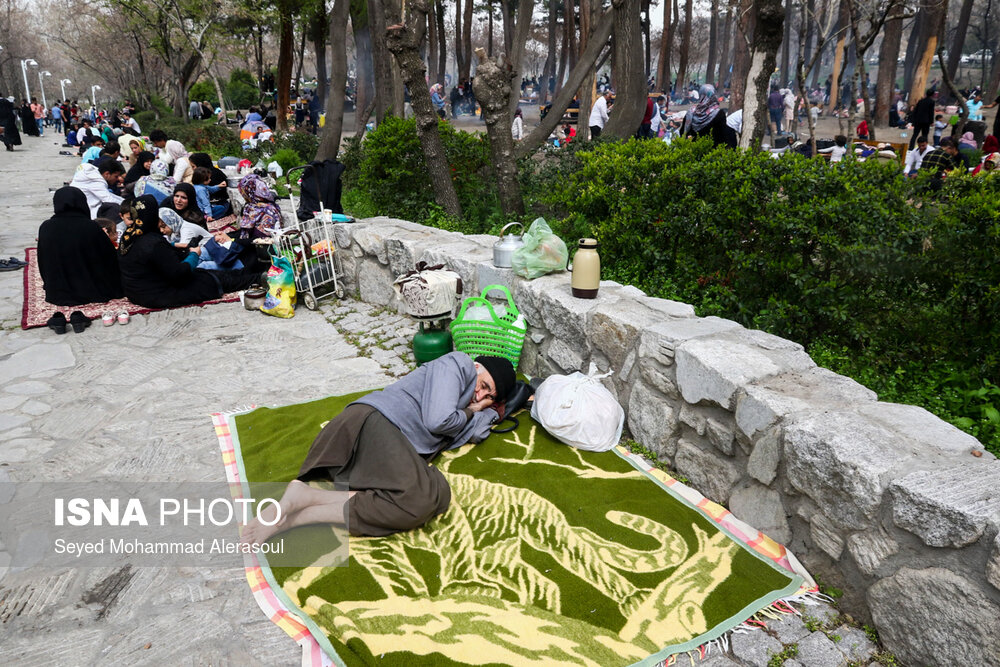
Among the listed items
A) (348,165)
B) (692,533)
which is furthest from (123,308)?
(692,533)

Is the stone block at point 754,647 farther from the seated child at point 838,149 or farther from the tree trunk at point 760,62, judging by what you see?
the seated child at point 838,149

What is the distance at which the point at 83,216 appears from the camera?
679 centimetres

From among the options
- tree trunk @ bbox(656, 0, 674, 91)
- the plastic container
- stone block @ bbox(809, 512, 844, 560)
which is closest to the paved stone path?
stone block @ bbox(809, 512, 844, 560)

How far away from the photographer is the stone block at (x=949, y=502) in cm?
222

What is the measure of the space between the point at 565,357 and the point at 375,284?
2.99m

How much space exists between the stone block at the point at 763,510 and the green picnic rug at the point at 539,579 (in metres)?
0.15

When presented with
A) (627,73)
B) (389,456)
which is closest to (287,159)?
(627,73)

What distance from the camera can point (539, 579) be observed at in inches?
117

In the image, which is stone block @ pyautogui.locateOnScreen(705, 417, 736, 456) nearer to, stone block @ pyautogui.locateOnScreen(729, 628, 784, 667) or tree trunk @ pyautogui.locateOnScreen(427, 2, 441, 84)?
stone block @ pyautogui.locateOnScreen(729, 628, 784, 667)

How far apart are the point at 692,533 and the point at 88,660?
270cm

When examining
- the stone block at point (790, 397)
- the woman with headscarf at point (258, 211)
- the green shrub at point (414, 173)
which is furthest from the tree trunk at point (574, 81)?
the stone block at point (790, 397)

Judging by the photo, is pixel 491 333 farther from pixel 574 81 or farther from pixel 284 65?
pixel 284 65

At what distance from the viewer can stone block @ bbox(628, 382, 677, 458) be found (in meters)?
3.79

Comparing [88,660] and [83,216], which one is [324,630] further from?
[83,216]
